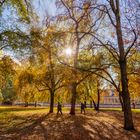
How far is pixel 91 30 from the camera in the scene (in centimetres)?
2158

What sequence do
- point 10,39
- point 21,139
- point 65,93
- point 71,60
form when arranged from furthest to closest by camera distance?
point 65,93 < point 71,60 < point 10,39 < point 21,139

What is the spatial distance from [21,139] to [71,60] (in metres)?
16.8

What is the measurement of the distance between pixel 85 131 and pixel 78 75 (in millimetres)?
6685

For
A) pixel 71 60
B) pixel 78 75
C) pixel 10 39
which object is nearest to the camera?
pixel 10 39

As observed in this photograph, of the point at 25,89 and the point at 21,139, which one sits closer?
the point at 21,139

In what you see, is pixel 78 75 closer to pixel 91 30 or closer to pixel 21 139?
pixel 91 30

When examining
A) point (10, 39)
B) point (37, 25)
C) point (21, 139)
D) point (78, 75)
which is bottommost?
point (21, 139)

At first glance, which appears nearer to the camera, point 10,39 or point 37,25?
point 10,39

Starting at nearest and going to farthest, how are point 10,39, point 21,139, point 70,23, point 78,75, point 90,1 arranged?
1. point 21,139
2. point 90,1
3. point 10,39
4. point 78,75
5. point 70,23

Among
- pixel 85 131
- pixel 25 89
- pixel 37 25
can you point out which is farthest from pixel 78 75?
pixel 25 89

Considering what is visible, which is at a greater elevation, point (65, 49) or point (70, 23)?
point (70, 23)

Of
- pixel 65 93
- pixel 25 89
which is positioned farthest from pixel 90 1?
pixel 25 89

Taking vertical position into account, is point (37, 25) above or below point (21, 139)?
above

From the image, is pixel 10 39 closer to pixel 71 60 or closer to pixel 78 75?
pixel 78 75
